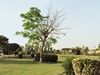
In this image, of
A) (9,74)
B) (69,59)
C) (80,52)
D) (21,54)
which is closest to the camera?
(69,59)

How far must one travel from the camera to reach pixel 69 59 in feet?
52.7

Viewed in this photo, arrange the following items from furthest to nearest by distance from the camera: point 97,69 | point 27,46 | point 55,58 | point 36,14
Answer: point 27,46 → point 36,14 → point 55,58 → point 97,69

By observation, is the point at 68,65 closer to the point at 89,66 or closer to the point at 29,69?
the point at 89,66

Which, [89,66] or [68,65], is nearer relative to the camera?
[89,66]

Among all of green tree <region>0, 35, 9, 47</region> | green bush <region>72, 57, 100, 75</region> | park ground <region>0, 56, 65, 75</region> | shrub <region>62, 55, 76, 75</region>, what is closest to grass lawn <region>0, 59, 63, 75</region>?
park ground <region>0, 56, 65, 75</region>

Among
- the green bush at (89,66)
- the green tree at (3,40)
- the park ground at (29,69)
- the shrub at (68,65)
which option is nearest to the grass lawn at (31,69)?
the park ground at (29,69)

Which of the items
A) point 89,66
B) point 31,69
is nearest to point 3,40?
point 31,69

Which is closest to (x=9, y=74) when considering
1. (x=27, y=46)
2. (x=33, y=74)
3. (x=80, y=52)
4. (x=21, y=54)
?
(x=33, y=74)

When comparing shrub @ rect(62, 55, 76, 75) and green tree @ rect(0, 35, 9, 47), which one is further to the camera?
green tree @ rect(0, 35, 9, 47)

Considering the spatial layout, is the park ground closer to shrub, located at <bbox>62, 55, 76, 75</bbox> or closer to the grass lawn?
the grass lawn

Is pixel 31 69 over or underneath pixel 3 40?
underneath

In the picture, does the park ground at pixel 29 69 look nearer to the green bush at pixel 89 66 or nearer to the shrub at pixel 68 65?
the shrub at pixel 68 65

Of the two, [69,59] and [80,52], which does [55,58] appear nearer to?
[69,59]

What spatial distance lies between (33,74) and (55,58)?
789 inches
